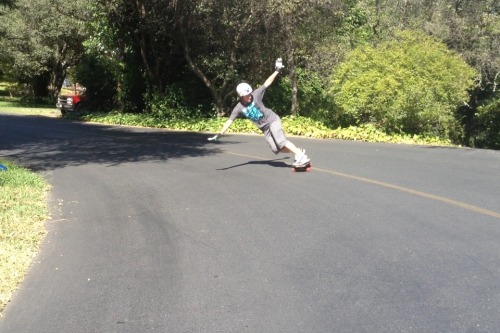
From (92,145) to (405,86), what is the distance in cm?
951

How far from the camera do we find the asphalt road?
4508 mm

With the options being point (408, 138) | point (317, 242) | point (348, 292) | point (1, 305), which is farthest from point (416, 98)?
point (1, 305)

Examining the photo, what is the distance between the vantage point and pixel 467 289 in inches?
191

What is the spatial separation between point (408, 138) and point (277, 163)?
21.9ft

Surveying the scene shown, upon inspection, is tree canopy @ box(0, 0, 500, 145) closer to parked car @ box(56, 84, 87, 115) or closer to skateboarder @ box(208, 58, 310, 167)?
parked car @ box(56, 84, 87, 115)

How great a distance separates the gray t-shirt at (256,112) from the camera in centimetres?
1080

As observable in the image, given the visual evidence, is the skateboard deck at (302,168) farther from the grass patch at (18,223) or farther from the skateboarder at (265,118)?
the grass patch at (18,223)

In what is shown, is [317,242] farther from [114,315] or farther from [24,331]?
[24,331]

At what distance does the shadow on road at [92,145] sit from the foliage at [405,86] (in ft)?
17.1

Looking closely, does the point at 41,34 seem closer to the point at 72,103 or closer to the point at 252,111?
the point at 72,103

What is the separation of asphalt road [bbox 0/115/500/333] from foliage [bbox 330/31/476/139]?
618cm

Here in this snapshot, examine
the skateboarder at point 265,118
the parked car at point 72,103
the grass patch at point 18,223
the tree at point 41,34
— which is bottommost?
the parked car at point 72,103

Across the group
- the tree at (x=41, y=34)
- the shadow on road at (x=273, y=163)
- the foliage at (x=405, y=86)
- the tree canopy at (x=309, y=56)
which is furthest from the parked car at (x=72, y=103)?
the shadow on road at (x=273, y=163)

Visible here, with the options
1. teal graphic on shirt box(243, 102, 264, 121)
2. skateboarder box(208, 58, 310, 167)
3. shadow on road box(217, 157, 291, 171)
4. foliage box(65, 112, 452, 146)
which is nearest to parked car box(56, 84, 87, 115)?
foliage box(65, 112, 452, 146)
